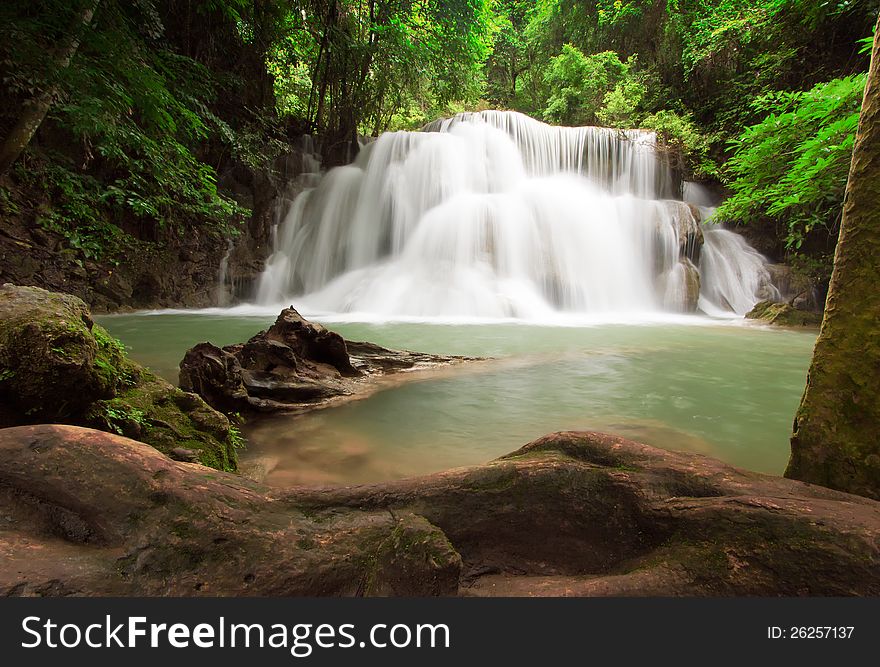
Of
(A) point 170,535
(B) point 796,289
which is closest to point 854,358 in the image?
(A) point 170,535

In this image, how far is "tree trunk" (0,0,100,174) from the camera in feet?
14.3

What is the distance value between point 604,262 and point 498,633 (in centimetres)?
1493

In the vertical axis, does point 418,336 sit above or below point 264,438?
above

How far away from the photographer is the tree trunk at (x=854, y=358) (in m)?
1.67

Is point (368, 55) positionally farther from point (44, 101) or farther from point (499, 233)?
point (44, 101)

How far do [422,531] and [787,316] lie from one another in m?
13.7

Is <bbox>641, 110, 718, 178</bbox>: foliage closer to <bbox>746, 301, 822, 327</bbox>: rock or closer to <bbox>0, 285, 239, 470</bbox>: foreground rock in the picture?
<bbox>746, 301, 822, 327</bbox>: rock

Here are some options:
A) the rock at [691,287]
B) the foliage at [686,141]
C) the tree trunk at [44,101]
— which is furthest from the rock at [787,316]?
the tree trunk at [44,101]

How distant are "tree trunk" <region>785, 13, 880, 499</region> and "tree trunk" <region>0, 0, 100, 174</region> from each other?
648 cm

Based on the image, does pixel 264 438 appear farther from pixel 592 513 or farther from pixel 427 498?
pixel 592 513

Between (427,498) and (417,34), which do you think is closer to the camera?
(427,498)

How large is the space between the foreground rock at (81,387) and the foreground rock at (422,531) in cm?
52

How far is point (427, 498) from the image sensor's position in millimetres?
1580

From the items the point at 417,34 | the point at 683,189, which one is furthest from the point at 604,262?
the point at 417,34
